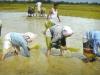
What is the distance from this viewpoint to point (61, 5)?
2877mm

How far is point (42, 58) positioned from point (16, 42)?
0.27m

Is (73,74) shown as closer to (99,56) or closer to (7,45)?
(99,56)

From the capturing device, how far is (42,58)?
114 inches

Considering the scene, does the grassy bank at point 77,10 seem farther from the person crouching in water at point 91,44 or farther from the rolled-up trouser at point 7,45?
the rolled-up trouser at point 7,45

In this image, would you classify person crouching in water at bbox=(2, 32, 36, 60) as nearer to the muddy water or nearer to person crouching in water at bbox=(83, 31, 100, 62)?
the muddy water

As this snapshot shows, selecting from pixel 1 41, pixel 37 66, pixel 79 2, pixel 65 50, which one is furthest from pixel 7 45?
pixel 79 2

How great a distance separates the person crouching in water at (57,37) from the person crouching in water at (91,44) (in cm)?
16

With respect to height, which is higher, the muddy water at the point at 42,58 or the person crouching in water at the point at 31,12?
the person crouching in water at the point at 31,12

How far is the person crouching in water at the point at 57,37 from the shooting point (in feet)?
9.38

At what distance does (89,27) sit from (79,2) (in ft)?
0.76

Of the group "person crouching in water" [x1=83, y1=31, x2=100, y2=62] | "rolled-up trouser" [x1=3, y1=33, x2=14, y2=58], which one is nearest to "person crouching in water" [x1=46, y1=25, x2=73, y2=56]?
"person crouching in water" [x1=83, y1=31, x2=100, y2=62]

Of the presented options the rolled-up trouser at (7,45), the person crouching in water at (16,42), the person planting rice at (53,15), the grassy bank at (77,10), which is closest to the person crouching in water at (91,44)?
the grassy bank at (77,10)

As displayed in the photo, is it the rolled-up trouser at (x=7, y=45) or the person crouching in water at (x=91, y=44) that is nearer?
the person crouching in water at (x=91, y=44)

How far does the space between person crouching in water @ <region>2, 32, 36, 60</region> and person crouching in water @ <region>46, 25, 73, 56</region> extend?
139 mm
